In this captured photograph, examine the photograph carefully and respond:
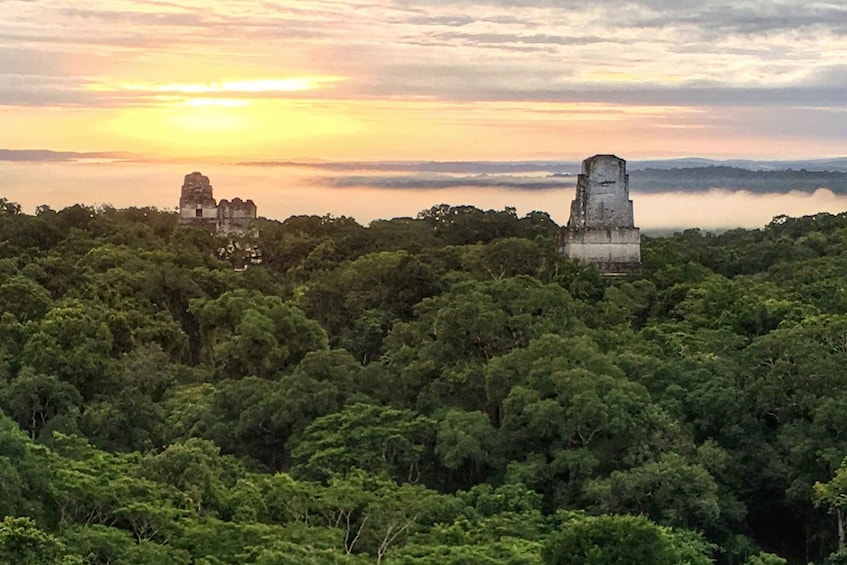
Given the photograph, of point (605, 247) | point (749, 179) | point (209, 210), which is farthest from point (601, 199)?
point (749, 179)

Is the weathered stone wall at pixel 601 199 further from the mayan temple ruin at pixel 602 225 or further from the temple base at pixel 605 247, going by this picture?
the temple base at pixel 605 247

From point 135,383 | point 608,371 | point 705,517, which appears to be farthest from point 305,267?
point 705,517

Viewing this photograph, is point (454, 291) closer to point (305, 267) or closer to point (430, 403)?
point (430, 403)

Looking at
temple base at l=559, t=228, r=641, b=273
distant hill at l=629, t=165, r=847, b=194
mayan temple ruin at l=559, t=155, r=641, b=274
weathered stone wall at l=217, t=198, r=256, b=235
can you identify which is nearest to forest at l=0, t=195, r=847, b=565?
temple base at l=559, t=228, r=641, b=273

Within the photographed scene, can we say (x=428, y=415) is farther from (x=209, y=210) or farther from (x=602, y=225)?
(x=209, y=210)

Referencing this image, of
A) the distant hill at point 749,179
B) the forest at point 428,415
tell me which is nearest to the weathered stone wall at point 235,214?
the distant hill at point 749,179

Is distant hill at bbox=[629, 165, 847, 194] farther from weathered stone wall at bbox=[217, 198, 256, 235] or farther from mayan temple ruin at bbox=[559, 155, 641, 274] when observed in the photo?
mayan temple ruin at bbox=[559, 155, 641, 274]
